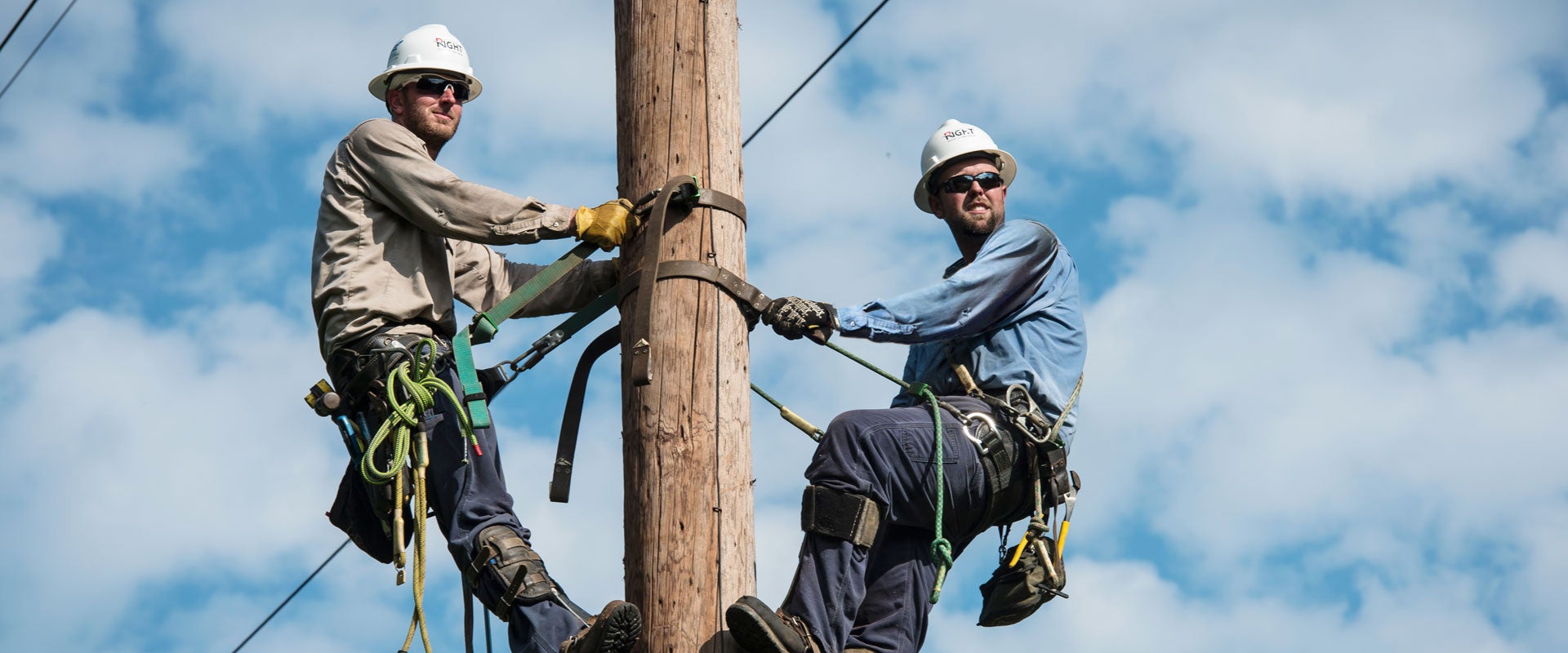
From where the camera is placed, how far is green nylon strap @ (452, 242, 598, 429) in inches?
196

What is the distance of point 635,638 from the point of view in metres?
4.45

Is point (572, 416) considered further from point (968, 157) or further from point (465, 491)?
point (968, 157)

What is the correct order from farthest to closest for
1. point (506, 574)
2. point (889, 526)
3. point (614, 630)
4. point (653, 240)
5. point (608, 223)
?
point (889, 526) < point (608, 223) < point (653, 240) < point (506, 574) < point (614, 630)

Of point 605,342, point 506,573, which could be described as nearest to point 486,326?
point 605,342

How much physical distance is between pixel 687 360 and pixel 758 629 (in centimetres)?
77

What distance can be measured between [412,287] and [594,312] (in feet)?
1.75

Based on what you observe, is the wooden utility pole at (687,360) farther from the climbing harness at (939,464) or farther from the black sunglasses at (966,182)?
the black sunglasses at (966,182)

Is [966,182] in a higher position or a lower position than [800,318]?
higher

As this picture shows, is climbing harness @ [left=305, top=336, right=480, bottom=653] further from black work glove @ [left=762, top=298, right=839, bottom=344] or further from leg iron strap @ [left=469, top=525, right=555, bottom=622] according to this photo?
black work glove @ [left=762, top=298, right=839, bottom=344]

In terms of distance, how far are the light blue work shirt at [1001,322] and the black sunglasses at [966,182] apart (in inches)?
15.9

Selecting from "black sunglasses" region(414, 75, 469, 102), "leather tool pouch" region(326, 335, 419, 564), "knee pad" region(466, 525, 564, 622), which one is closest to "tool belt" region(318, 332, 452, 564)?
"leather tool pouch" region(326, 335, 419, 564)

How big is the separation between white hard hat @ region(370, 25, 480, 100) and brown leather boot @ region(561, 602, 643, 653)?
208cm

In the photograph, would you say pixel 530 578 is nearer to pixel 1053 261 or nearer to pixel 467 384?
pixel 467 384

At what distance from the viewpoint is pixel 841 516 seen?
4824 mm
